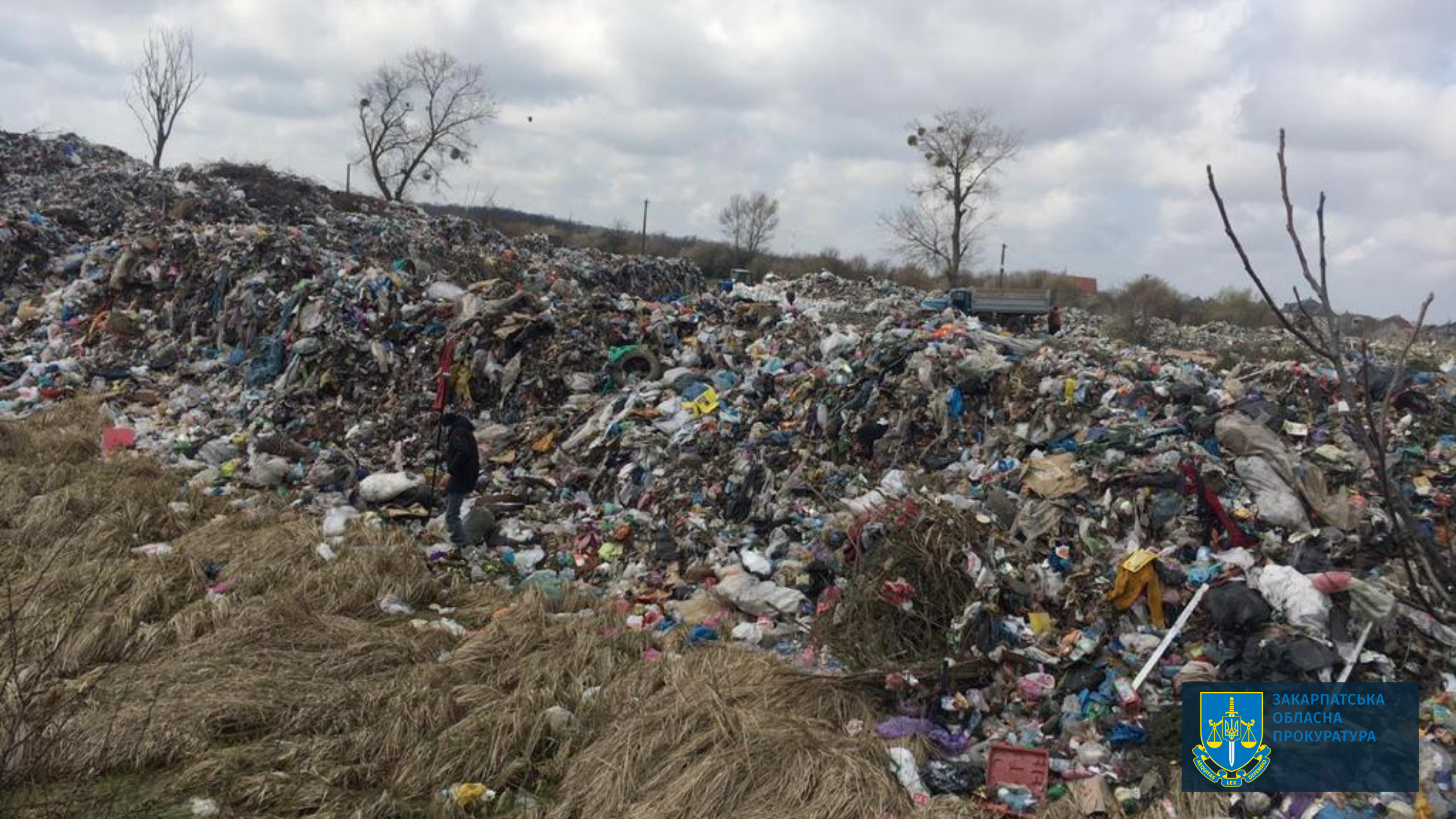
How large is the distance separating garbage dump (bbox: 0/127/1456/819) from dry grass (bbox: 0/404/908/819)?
96 millimetres

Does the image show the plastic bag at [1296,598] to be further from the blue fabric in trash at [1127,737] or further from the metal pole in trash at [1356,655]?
the blue fabric in trash at [1127,737]

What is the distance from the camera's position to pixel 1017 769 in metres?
3.26

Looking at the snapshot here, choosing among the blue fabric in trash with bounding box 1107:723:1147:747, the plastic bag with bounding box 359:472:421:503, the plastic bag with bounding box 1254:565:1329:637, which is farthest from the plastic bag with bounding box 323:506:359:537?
the plastic bag with bounding box 1254:565:1329:637

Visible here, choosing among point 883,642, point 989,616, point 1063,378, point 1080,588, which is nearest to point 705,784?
point 883,642

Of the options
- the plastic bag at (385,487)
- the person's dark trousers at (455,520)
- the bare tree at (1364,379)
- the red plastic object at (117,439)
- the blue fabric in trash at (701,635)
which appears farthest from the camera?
the red plastic object at (117,439)

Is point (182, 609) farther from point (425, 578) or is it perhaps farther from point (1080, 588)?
point (1080, 588)

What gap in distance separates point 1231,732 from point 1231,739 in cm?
3

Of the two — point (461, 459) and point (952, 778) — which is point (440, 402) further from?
point (952, 778)

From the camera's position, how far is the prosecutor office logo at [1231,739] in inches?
125

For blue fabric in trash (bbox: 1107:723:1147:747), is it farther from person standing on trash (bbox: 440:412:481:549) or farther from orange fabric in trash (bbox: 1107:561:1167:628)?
person standing on trash (bbox: 440:412:481:549)

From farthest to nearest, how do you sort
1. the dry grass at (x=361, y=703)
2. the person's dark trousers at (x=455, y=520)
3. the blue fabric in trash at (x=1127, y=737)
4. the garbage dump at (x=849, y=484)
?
1. the person's dark trousers at (x=455, y=520)
2. the garbage dump at (x=849, y=484)
3. the blue fabric in trash at (x=1127, y=737)
4. the dry grass at (x=361, y=703)

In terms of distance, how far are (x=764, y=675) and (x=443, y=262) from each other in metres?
11.4

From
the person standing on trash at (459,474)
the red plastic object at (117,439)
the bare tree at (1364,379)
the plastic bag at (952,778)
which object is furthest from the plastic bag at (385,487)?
the bare tree at (1364,379)

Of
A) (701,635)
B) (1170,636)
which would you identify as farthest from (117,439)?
(1170,636)
